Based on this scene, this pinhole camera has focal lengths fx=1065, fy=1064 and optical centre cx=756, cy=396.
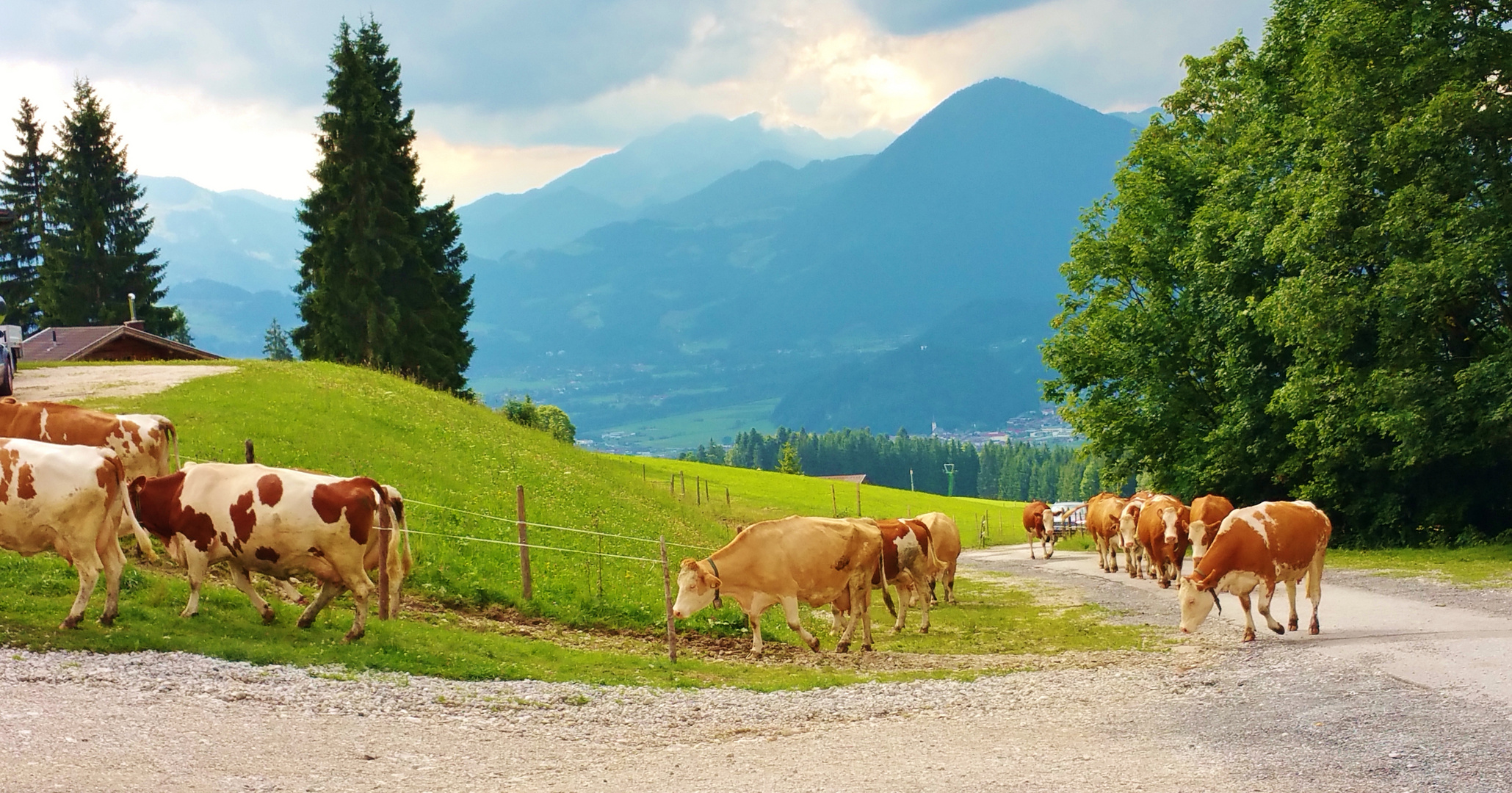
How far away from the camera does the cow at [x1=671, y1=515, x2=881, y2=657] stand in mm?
17625

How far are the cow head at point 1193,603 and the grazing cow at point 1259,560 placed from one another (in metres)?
0.01

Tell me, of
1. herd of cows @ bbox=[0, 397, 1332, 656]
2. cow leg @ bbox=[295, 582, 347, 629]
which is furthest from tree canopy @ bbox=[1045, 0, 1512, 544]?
cow leg @ bbox=[295, 582, 347, 629]

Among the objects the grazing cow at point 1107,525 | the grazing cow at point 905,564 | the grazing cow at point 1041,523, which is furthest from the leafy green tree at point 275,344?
the grazing cow at point 905,564

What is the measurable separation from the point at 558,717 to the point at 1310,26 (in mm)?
30925

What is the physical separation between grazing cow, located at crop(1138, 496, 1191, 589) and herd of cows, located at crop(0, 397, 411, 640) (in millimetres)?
18693

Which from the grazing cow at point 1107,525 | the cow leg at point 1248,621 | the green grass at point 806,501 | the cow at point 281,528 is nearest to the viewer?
the cow at point 281,528

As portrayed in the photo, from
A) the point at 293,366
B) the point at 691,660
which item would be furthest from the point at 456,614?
the point at 293,366

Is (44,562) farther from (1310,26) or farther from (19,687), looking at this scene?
(1310,26)

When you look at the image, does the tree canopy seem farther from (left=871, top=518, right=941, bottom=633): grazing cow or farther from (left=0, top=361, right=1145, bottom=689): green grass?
(left=871, top=518, right=941, bottom=633): grazing cow

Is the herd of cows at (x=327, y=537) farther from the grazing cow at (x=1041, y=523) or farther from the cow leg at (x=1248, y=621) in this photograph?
the grazing cow at (x=1041, y=523)

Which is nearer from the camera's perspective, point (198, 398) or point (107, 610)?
point (107, 610)

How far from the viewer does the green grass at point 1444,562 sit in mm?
22422

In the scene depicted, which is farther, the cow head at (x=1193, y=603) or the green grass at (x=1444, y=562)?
the green grass at (x=1444, y=562)

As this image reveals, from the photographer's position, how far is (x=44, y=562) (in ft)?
49.8
